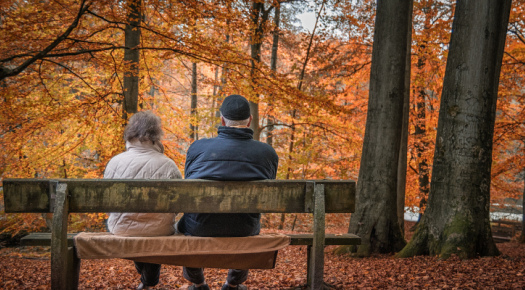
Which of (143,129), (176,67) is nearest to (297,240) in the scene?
(143,129)

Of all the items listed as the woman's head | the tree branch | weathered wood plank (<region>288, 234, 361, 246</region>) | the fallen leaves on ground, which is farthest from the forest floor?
the tree branch

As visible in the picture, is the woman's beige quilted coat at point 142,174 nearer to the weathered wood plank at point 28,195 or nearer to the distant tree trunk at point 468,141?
the weathered wood plank at point 28,195

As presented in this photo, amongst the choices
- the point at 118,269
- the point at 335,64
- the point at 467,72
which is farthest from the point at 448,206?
the point at 335,64

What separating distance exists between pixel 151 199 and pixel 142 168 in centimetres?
51

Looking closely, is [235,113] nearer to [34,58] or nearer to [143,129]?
[143,129]

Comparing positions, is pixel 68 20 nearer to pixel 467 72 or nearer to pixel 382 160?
pixel 382 160

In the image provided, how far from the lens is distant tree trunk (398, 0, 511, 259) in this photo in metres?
4.45

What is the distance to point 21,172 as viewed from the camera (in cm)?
780

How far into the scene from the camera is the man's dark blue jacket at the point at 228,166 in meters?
2.58

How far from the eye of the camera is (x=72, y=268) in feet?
8.75

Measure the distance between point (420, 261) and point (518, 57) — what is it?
8.47 meters

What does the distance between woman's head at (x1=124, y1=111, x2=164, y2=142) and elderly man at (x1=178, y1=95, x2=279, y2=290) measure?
0.45 m

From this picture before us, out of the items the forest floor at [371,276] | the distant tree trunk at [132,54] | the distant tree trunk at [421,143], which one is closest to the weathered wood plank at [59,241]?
the forest floor at [371,276]

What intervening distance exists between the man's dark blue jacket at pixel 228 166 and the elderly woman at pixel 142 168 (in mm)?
237
